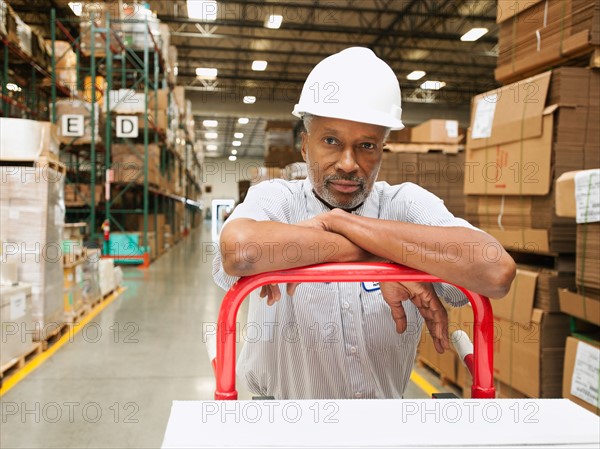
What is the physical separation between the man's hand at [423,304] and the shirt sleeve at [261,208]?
1.67ft

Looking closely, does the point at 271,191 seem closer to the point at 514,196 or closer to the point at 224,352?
the point at 224,352

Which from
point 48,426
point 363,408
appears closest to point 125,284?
point 48,426

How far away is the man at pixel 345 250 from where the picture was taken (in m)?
1.62

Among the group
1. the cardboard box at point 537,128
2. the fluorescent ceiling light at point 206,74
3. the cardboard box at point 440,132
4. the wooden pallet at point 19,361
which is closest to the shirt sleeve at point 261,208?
the cardboard box at point 537,128

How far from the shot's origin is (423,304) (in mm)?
1659

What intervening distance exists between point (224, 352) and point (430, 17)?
1626 cm

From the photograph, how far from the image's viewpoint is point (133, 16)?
10688 millimetres

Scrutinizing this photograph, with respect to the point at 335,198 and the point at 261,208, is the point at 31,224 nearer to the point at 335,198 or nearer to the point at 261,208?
the point at 261,208

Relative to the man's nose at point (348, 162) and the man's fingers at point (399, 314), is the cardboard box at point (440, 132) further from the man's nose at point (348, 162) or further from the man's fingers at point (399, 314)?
the man's fingers at point (399, 314)

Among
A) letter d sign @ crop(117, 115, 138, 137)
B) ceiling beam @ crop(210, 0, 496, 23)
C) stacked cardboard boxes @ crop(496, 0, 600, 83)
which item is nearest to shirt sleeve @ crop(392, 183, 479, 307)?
stacked cardboard boxes @ crop(496, 0, 600, 83)

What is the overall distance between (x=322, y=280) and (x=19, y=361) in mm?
4266

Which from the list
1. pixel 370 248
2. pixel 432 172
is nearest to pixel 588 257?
pixel 370 248

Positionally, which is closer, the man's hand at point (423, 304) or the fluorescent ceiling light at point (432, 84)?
the man's hand at point (423, 304)

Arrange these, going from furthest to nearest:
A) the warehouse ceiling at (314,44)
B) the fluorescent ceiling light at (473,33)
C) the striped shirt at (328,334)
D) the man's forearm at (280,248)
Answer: the warehouse ceiling at (314,44) → the fluorescent ceiling light at (473,33) → the striped shirt at (328,334) → the man's forearm at (280,248)
